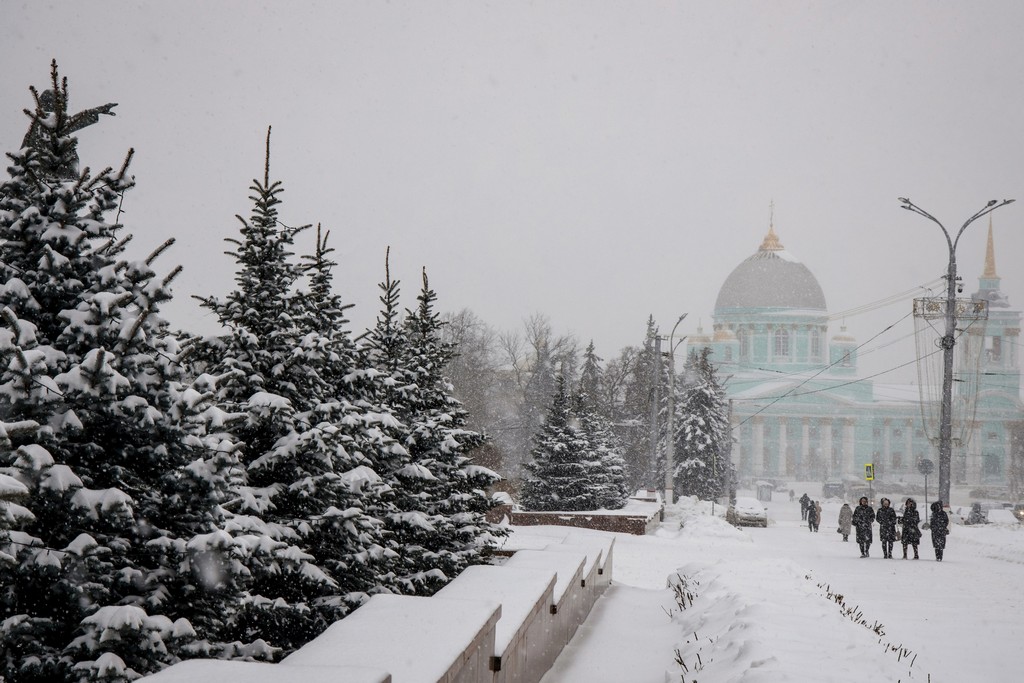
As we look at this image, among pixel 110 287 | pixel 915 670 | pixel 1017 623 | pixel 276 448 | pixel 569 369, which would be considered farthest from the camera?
pixel 569 369

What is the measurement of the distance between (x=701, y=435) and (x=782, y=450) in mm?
55199

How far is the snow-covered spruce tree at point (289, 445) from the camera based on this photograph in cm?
901

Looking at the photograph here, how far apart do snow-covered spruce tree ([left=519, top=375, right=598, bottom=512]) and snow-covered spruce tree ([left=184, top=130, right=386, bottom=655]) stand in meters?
22.0

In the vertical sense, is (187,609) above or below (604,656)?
above

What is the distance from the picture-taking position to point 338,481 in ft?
30.7

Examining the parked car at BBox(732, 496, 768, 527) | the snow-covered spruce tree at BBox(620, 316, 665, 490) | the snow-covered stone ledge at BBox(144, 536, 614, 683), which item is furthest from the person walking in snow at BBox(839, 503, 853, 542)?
the snow-covered spruce tree at BBox(620, 316, 665, 490)

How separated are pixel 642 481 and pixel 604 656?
51.2 m

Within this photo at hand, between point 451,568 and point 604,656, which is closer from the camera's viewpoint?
point 604,656

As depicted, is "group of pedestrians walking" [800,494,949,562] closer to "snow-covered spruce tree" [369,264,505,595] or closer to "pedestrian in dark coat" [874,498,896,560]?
"pedestrian in dark coat" [874,498,896,560]

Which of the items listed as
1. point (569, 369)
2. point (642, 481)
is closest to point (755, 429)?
point (569, 369)

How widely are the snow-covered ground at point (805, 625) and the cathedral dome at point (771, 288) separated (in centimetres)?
10222

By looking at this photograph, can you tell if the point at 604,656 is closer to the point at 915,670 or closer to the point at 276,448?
the point at 915,670

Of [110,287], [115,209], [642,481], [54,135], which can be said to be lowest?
[642,481]

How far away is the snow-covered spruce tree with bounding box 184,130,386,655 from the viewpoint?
9008 mm
